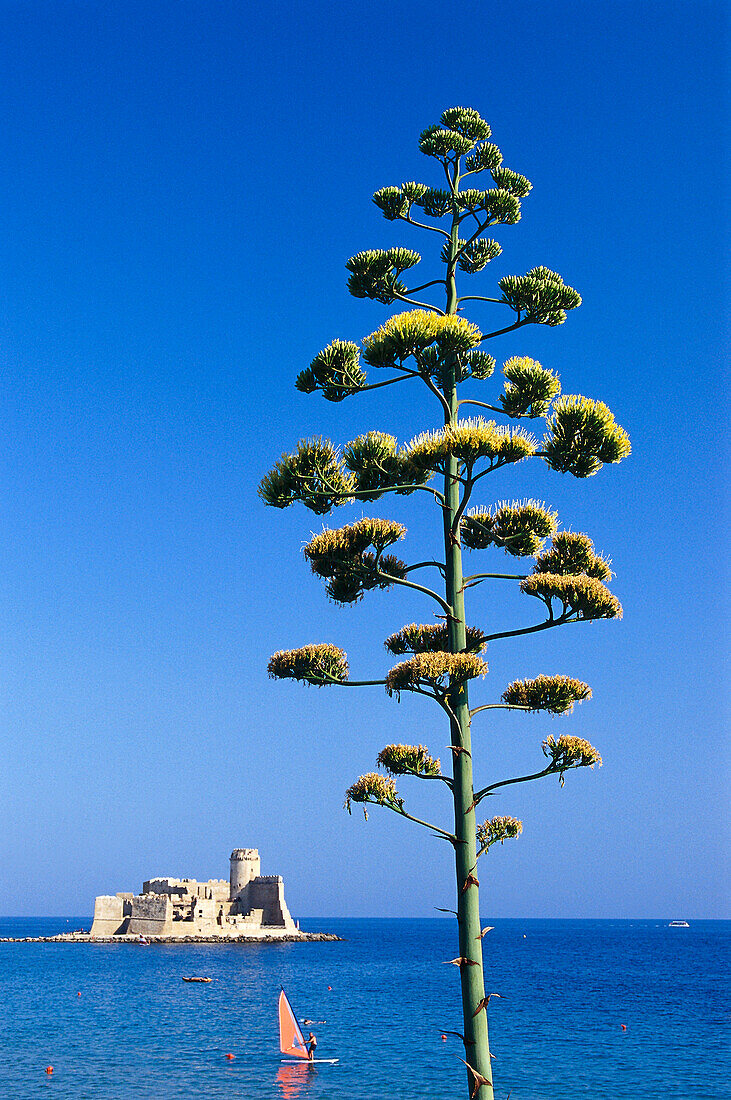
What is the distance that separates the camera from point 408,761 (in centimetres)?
1089

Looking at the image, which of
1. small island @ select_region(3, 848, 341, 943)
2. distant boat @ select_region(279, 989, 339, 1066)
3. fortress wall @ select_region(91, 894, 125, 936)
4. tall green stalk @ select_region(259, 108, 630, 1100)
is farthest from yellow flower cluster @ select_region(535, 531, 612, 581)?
fortress wall @ select_region(91, 894, 125, 936)

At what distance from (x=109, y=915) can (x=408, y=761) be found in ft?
379

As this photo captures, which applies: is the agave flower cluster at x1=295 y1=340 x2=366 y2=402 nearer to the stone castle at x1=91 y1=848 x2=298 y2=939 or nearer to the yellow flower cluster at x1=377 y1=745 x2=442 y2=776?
the yellow flower cluster at x1=377 y1=745 x2=442 y2=776

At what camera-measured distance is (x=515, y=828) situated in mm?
10773

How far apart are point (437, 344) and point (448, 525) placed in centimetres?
209

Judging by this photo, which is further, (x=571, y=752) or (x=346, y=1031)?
(x=346, y=1031)

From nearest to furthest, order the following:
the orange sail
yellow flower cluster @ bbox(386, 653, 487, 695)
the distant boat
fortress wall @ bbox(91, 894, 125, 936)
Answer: yellow flower cluster @ bbox(386, 653, 487, 695) < the distant boat < the orange sail < fortress wall @ bbox(91, 894, 125, 936)

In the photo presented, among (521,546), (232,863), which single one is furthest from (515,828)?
(232,863)

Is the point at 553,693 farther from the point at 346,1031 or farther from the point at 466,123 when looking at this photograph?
the point at 346,1031

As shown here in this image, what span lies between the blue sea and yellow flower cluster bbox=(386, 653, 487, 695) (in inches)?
1043

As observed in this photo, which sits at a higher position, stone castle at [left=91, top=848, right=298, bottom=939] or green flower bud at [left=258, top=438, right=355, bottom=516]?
green flower bud at [left=258, top=438, right=355, bottom=516]

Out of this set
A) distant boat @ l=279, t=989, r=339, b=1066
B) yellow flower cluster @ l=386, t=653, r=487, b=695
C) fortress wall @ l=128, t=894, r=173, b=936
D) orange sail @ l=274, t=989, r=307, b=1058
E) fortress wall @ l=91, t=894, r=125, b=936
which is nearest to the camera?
yellow flower cluster @ l=386, t=653, r=487, b=695

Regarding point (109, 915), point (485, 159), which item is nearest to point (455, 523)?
point (485, 159)

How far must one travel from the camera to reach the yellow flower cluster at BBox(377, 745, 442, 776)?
428 inches
